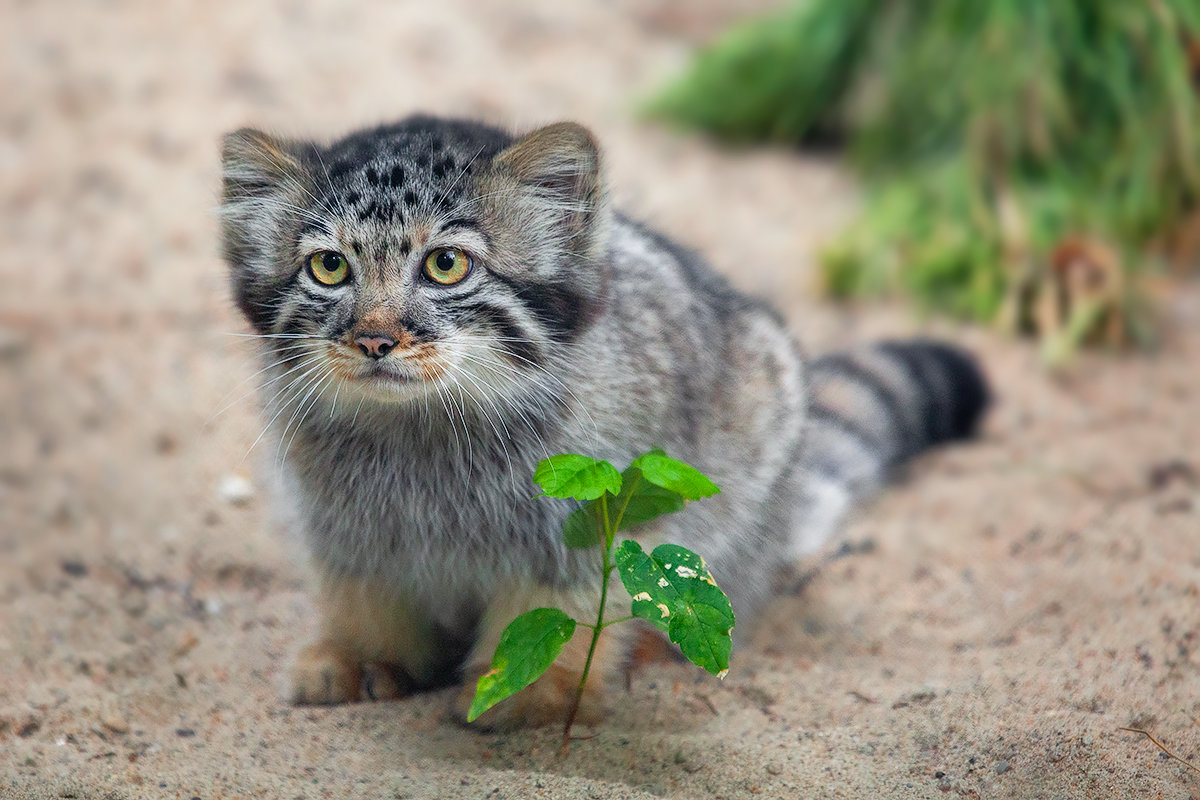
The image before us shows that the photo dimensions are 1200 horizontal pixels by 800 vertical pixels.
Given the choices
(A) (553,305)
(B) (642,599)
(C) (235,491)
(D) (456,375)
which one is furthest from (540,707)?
(C) (235,491)

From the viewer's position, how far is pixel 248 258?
312 cm

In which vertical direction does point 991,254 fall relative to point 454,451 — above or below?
above

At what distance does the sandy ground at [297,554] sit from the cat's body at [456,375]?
28 cm

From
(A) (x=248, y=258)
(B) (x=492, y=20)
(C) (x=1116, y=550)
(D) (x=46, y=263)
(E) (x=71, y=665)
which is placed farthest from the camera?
(B) (x=492, y=20)

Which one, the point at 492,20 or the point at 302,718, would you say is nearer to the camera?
the point at 302,718

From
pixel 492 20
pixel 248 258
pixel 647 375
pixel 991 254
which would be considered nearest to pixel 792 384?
pixel 647 375

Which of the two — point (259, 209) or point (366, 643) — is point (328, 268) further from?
point (366, 643)

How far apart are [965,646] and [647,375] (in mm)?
1353

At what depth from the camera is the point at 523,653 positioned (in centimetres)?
266

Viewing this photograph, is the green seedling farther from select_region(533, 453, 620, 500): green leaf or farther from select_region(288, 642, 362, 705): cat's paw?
select_region(288, 642, 362, 705): cat's paw

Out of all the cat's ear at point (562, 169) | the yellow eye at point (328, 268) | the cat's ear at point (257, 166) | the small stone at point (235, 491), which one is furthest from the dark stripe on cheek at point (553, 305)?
the small stone at point (235, 491)

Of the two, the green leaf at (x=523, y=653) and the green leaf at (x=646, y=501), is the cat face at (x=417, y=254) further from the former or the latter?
the green leaf at (x=523, y=653)

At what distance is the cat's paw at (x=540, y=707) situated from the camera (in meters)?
3.04

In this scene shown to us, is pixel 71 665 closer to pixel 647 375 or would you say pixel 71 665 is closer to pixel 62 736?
pixel 62 736
